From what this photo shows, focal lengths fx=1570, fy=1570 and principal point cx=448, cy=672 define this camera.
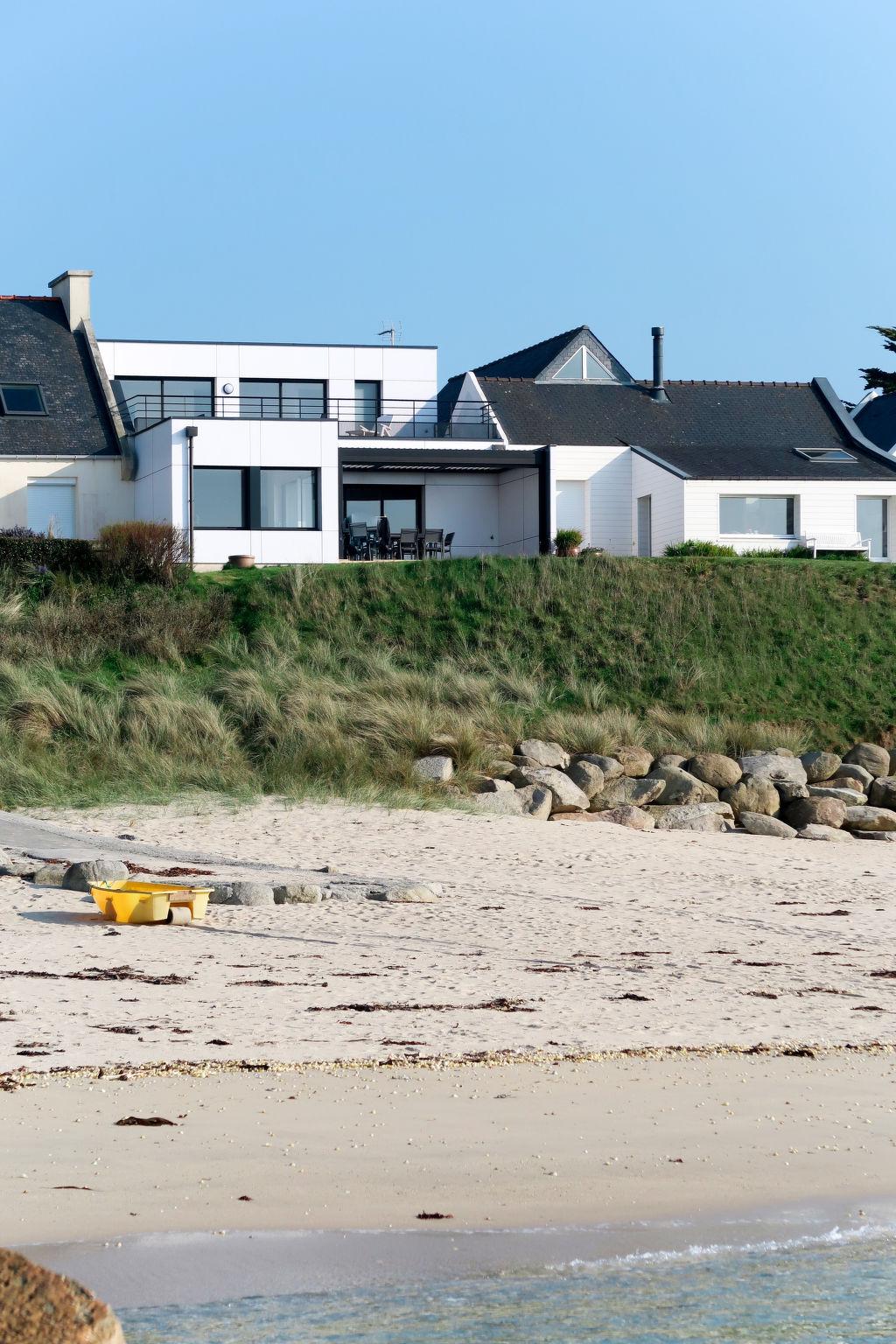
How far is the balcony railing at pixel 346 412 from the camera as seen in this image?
122 ft

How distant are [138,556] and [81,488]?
6.69 m

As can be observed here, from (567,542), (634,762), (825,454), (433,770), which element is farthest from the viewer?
(825,454)

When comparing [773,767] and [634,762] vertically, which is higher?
[634,762]

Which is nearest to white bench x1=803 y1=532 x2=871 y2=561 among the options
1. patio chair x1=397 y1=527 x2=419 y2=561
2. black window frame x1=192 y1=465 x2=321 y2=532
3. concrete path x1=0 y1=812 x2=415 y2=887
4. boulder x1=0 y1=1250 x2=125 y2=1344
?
patio chair x1=397 y1=527 x2=419 y2=561

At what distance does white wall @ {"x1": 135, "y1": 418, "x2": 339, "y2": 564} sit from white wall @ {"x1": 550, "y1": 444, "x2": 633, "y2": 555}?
23.7 feet

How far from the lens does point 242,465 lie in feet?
110

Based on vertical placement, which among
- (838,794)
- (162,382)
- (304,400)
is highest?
(162,382)

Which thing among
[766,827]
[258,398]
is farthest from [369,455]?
[766,827]

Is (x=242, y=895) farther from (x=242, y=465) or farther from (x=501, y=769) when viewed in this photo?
(x=242, y=465)

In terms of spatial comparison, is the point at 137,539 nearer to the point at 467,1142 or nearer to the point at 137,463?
the point at 137,463

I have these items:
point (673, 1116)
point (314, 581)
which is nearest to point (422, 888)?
point (673, 1116)

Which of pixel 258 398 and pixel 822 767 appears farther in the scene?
pixel 258 398

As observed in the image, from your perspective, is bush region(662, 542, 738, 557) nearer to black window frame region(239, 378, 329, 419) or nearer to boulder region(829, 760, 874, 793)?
black window frame region(239, 378, 329, 419)

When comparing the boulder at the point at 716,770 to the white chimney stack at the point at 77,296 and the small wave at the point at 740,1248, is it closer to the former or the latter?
the small wave at the point at 740,1248
